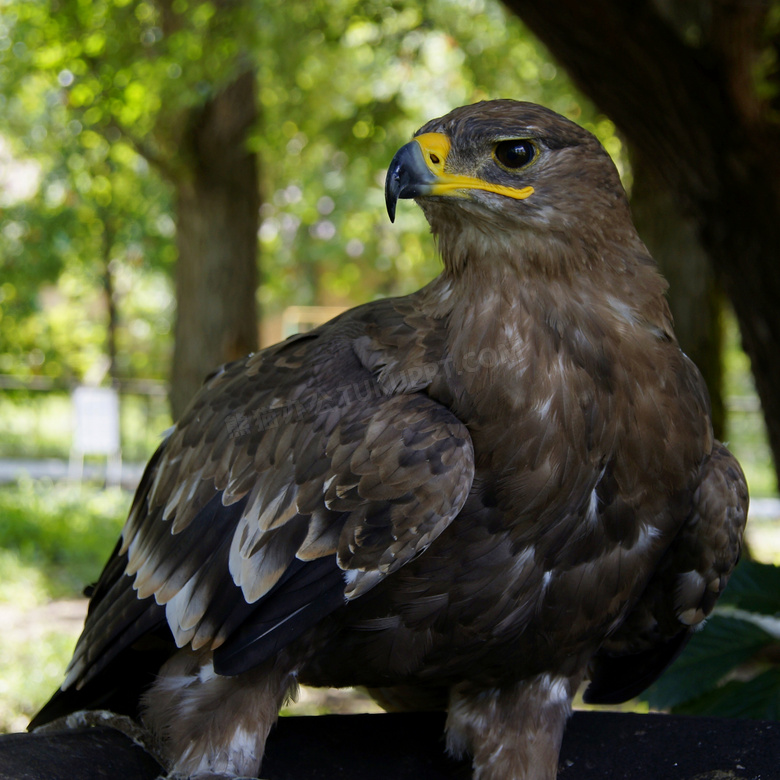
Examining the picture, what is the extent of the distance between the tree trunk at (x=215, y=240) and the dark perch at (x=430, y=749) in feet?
19.9

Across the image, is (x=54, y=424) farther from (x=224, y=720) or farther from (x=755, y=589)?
(x=224, y=720)

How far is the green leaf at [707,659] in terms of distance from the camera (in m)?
3.49

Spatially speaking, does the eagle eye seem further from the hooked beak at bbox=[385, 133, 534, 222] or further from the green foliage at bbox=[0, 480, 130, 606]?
the green foliage at bbox=[0, 480, 130, 606]

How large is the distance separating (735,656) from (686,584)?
3.74ft

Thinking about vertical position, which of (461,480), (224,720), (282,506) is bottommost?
(224,720)

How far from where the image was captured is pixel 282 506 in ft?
7.57

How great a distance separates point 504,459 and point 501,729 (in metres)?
1.02

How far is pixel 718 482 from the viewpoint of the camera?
2473 mm

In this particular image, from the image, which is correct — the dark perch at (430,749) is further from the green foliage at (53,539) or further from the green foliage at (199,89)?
the green foliage at (53,539)

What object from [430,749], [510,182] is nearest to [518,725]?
[430,749]

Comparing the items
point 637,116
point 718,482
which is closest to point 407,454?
point 718,482

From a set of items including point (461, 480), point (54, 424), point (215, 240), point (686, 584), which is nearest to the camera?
point (461, 480)

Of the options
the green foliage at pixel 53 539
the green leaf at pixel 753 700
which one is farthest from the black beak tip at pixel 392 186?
the green foliage at pixel 53 539

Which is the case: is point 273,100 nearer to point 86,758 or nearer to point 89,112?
point 89,112
